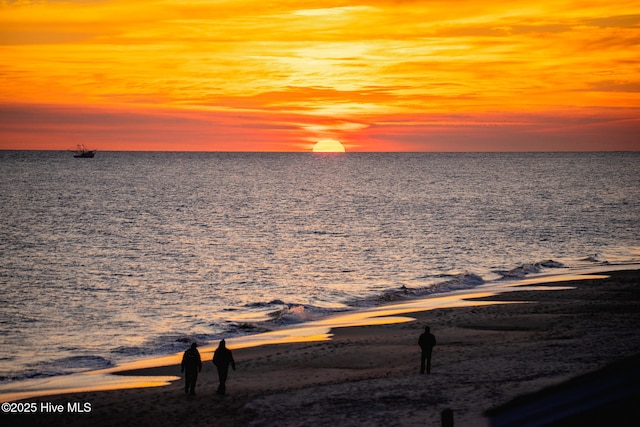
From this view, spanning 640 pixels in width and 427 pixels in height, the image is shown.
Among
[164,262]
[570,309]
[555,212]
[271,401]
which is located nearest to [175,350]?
[271,401]

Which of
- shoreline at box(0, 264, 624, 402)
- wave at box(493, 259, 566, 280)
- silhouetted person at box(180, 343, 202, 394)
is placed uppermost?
silhouetted person at box(180, 343, 202, 394)

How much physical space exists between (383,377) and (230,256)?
44.6m

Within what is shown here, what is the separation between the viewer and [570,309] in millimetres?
37188

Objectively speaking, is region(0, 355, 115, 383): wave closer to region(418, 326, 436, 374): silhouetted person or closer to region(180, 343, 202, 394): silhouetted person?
region(180, 343, 202, 394): silhouetted person

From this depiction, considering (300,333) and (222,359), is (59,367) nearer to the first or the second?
(222,359)

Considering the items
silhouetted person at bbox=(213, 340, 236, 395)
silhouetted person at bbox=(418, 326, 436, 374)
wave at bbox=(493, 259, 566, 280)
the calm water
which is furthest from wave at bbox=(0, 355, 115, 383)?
wave at bbox=(493, 259, 566, 280)

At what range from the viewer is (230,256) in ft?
225

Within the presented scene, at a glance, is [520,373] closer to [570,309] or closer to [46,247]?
[570,309]

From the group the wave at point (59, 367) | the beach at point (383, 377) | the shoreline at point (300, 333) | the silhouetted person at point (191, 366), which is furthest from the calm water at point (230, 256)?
the silhouetted person at point (191, 366)

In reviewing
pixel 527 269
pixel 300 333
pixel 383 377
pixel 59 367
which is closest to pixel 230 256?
pixel 527 269

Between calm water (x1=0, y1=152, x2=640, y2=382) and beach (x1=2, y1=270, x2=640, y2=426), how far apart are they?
705 cm

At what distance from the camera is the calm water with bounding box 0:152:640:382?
125 ft

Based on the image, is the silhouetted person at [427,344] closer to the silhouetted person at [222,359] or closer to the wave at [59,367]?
the silhouetted person at [222,359]

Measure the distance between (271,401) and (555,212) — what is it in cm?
9526
